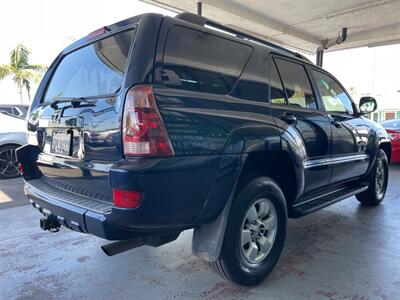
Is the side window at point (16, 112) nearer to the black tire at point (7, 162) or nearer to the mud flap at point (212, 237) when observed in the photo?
the black tire at point (7, 162)

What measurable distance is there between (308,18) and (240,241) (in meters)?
8.30

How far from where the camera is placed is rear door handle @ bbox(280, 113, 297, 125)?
2693 mm

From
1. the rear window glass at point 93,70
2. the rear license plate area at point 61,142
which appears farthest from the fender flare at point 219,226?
the rear license plate area at point 61,142

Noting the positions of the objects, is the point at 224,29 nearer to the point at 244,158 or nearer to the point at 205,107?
the point at 205,107

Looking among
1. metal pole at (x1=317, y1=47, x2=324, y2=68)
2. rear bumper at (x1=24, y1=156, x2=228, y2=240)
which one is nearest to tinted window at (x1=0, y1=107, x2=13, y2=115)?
rear bumper at (x1=24, y1=156, x2=228, y2=240)

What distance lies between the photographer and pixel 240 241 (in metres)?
2.33

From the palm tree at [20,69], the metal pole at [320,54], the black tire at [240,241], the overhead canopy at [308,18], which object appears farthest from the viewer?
the palm tree at [20,69]

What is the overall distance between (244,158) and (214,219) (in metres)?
0.47

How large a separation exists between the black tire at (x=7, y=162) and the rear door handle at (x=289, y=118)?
5734mm

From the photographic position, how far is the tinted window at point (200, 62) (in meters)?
1.97

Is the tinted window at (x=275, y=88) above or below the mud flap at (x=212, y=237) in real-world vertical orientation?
above

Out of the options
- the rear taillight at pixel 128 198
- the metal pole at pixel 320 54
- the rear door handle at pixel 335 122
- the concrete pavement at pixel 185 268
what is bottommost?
the concrete pavement at pixel 185 268

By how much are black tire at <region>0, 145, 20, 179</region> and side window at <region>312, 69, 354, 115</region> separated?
5.83 m

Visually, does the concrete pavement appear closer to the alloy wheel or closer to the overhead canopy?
the alloy wheel
